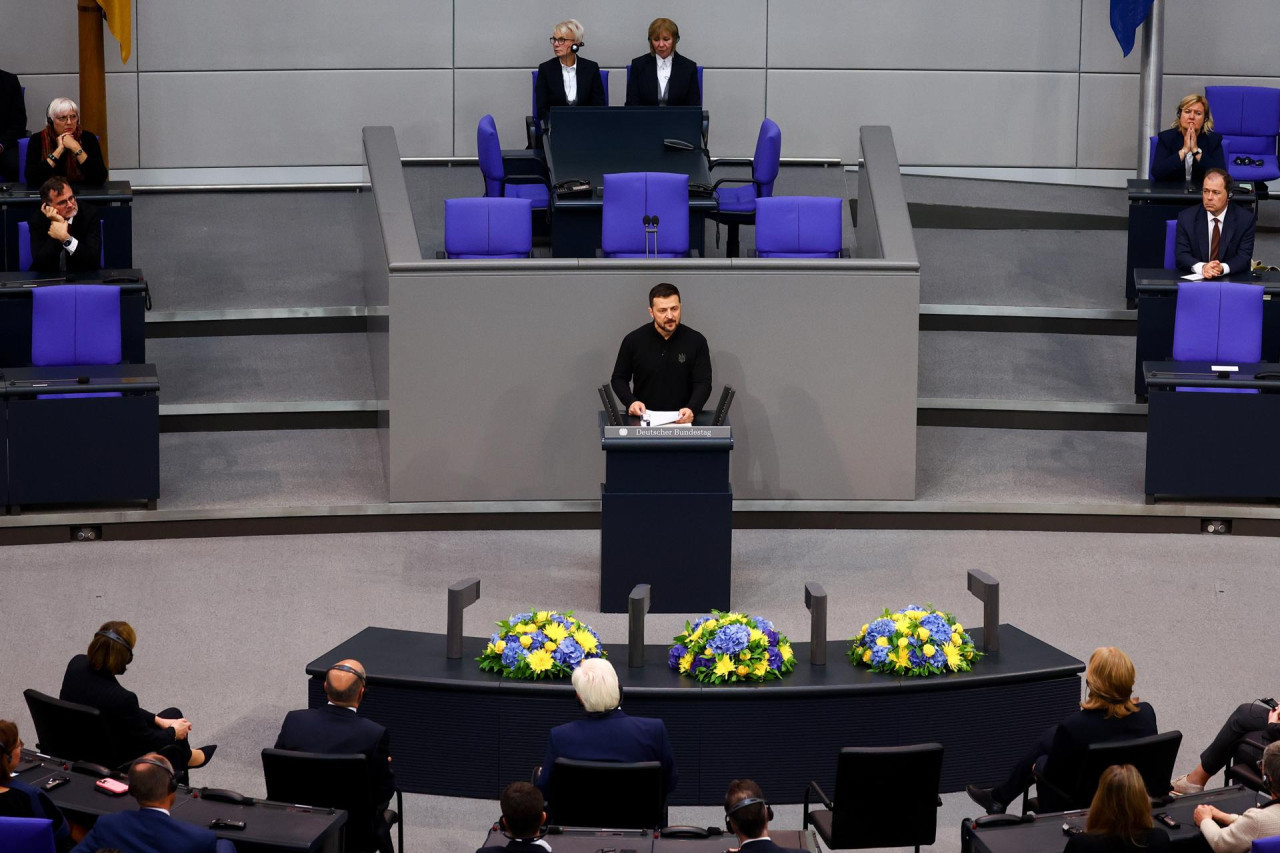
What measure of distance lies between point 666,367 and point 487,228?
5.80ft

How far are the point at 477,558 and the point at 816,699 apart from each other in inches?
117

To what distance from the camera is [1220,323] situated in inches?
381

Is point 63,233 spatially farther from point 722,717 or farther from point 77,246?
point 722,717

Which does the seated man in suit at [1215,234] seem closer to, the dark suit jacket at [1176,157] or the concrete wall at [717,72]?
the dark suit jacket at [1176,157]

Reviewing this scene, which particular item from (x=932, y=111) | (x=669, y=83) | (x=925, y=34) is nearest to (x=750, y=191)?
(x=669, y=83)

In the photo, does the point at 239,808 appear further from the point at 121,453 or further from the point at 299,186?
the point at 299,186

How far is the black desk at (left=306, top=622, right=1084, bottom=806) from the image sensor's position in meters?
6.39

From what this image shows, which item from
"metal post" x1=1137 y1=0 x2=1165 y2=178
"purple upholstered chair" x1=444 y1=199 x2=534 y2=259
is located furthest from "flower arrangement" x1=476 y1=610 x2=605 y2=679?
"metal post" x1=1137 y1=0 x2=1165 y2=178

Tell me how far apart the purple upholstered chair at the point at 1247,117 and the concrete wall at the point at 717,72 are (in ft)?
3.08

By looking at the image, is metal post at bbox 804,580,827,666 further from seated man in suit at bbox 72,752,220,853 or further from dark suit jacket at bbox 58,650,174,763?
seated man in suit at bbox 72,752,220,853

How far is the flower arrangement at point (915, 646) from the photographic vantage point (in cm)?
650

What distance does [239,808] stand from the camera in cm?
531

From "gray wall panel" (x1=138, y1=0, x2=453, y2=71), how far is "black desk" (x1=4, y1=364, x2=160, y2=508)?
18.7ft

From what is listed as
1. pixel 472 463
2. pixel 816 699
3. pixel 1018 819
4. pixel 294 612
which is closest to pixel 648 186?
pixel 472 463
